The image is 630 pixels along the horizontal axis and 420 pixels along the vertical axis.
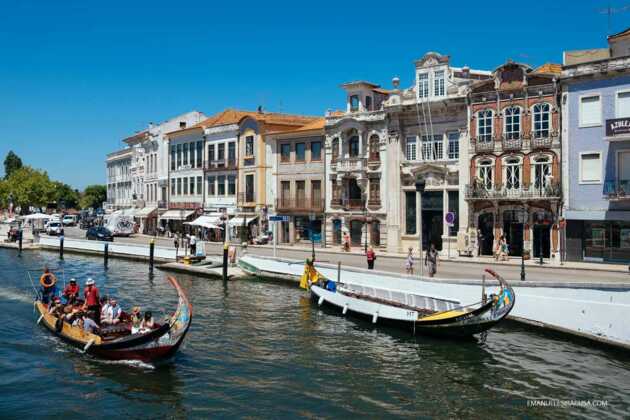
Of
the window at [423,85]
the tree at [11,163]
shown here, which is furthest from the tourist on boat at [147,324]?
the tree at [11,163]

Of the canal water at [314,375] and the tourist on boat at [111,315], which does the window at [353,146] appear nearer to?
the canal water at [314,375]

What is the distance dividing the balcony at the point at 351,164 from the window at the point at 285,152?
21.9ft

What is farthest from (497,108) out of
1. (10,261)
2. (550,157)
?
(10,261)

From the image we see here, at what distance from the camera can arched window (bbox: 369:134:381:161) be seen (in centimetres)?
5000

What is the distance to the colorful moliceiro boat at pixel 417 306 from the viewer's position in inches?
902

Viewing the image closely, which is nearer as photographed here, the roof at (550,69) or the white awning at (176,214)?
the roof at (550,69)

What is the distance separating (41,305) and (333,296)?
507 inches

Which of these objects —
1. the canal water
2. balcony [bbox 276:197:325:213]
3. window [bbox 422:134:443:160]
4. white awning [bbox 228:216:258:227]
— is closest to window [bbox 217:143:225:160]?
white awning [bbox 228:216:258:227]

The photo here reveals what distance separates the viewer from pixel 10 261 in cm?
5169

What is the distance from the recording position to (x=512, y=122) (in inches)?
1634

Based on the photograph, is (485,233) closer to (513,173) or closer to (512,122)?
(513,173)

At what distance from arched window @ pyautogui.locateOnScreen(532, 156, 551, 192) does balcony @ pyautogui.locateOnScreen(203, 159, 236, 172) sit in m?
31.6

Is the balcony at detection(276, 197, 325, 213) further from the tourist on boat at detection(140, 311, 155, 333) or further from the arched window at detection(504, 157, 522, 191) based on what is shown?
the tourist on boat at detection(140, 311, 155, 333)

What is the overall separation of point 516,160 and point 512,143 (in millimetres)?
1185
